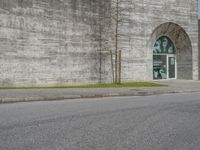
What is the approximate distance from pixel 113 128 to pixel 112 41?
16758 millimetres

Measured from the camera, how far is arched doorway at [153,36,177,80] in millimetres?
26767

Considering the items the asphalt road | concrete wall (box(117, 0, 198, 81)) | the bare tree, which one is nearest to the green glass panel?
concrete wall (box(117, 0, 198, 81))

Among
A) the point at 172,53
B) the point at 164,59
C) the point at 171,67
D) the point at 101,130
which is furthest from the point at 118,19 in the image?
the point at 101,130

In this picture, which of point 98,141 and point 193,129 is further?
point 193,129

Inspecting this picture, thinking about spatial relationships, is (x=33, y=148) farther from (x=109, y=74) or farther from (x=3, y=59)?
(x=109, y=74)

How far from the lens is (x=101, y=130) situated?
6.30 meters

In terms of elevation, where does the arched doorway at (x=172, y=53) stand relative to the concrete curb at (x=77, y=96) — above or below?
above

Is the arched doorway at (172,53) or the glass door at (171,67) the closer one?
the arched doorway at (172,53)

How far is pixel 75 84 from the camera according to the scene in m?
20.9

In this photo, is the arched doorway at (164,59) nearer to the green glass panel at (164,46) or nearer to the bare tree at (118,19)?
the green glass panel at (164,46)

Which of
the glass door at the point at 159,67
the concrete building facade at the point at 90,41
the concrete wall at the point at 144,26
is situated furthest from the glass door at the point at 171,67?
the concrete wall at the point at 144,26

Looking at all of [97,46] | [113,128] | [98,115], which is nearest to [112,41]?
[97,46]

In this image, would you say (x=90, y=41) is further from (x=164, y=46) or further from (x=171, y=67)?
(x=171, y=67)

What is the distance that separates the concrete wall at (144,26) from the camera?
23641mm
